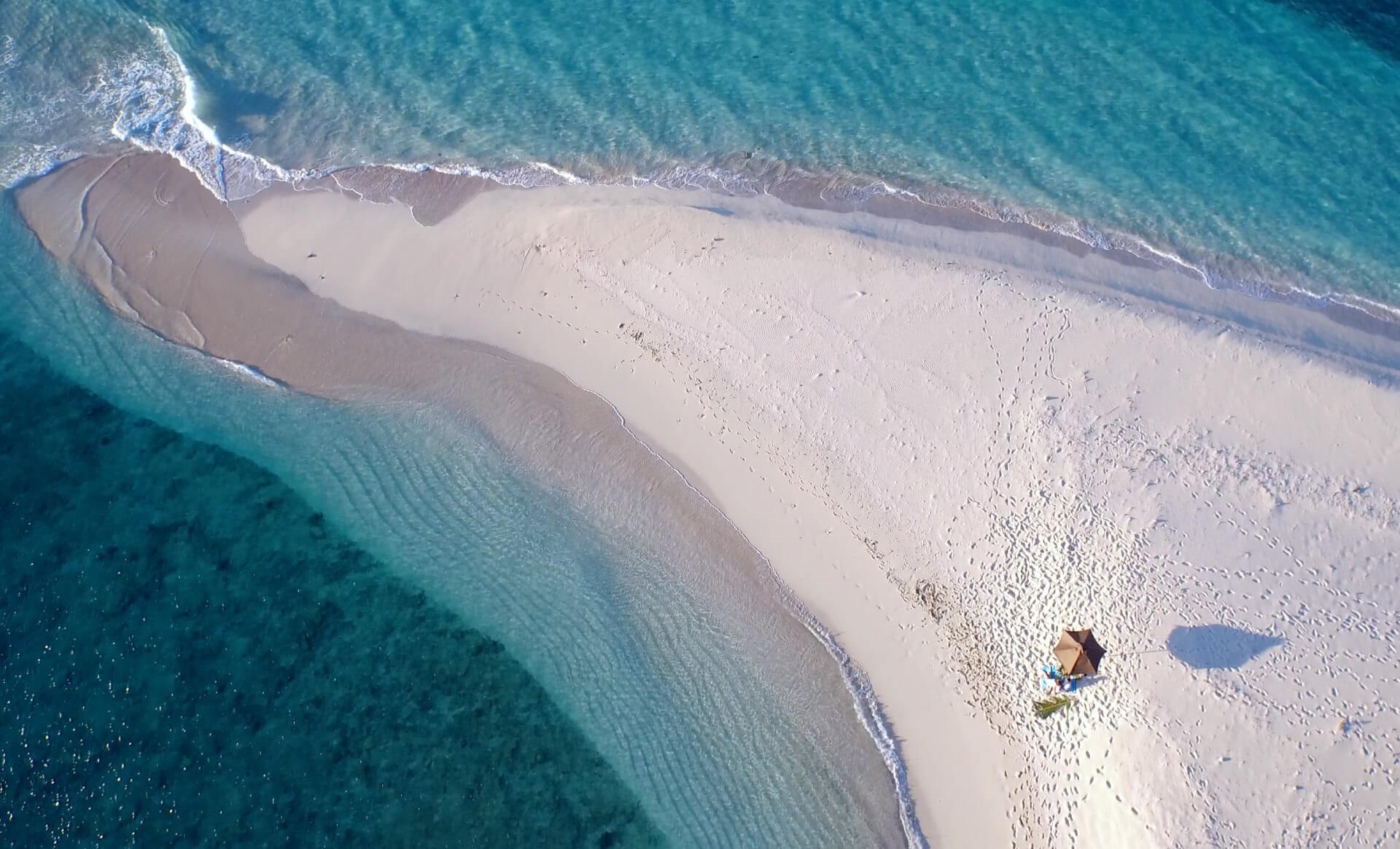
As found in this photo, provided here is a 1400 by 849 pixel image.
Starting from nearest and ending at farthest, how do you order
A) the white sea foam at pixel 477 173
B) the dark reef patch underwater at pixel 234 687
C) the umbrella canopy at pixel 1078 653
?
the umbrella canopy at pixel 1078 653 < the dark reef patch underwater at pixel 234 687 < the white sea foam at pixel 477 173

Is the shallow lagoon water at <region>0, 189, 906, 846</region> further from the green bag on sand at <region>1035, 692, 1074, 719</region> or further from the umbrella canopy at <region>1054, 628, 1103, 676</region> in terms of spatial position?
the umbrella canopy at <region>1054, 628, 1103, 676</region>

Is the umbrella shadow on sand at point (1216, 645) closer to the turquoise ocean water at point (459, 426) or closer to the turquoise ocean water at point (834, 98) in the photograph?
the turquoise ocean water at point (459, 426)

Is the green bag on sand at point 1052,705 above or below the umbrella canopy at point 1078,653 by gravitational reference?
below

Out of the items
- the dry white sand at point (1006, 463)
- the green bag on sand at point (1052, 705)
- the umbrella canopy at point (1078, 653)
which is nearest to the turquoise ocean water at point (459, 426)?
the dry white sand at point (1006, 463)

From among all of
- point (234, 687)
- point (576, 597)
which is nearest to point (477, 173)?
point (576, 597)

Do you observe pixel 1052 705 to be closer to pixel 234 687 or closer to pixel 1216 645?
pixel 1216 645

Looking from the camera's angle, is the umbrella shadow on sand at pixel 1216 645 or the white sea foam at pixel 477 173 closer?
the umbrella shadow on sand at pixel 1216 645
